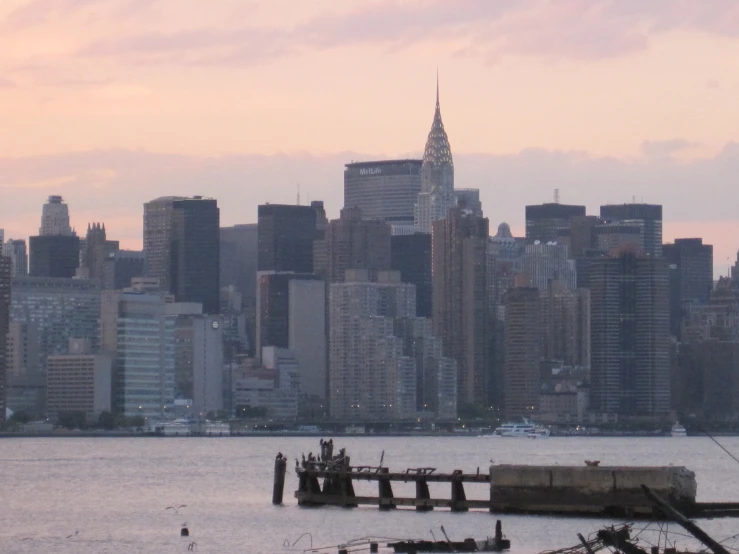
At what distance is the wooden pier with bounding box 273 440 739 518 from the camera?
7075cm

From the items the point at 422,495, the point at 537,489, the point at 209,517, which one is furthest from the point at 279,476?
the point at 537,489

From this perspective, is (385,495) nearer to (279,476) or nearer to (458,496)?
(458,496)

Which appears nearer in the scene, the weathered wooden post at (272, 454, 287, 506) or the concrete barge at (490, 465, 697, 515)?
the concrete barge at (490, 465, 697, 515)

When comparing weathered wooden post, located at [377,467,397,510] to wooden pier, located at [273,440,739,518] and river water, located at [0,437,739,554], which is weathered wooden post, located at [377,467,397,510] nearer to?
wooden pier, located at [273,440,739,518]

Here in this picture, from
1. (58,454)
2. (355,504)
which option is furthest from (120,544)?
(58,454)

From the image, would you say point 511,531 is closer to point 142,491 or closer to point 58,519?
point 58,519

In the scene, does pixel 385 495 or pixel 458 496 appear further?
pixel 385 495

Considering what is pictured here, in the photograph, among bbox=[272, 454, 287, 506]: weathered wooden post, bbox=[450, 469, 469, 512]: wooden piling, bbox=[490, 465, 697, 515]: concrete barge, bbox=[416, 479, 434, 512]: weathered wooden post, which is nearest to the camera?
bbox=[490, 465, 697, 515]: concrete barge

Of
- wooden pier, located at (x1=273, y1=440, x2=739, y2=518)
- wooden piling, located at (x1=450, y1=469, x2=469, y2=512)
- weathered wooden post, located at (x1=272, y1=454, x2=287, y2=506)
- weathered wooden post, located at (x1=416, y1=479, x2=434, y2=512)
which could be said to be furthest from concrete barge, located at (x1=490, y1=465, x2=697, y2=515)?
weathered wooden post, located at (x1=272, y1=454, x2=287, y2=506)

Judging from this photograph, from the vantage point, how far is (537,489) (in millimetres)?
74562

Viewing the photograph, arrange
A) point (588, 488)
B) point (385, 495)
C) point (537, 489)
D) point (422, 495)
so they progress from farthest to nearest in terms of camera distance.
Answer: point (385, 495)
point (422, 495)
point (537, 489)
point (588, 488)

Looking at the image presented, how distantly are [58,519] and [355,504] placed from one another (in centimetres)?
1349

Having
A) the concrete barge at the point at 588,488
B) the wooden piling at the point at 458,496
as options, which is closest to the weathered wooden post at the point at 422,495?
the wooden piling at the point at 458,496

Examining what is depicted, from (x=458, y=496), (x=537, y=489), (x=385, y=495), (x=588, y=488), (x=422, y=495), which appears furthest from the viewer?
(x=385, y=495)
